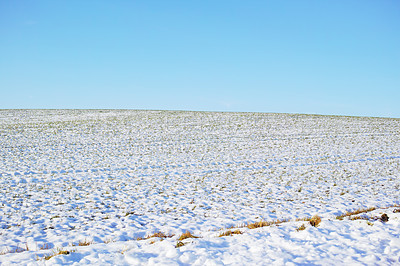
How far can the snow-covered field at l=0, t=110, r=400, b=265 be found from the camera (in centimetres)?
574

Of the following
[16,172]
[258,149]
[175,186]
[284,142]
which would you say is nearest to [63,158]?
[16,172]

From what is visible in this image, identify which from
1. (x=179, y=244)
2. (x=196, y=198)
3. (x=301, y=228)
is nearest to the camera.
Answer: (x=179, y=244)

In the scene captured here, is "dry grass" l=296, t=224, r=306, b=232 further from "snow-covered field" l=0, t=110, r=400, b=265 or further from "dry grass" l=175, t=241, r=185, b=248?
"dry grass" l=175, t=241, r=185, b=248

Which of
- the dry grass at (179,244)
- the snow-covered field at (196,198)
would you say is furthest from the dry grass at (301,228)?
the dry grass at (179,244)

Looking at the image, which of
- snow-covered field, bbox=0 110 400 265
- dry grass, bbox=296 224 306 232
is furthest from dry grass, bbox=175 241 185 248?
dry grass, bbox=296 224 306 232

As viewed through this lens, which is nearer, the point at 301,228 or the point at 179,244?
the point at 179,244

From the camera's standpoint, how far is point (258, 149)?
23.4 metres

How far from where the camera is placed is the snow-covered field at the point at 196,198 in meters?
5.74

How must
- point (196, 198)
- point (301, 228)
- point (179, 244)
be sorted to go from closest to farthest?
1. point (179, 244)
2. point (301, 228)
3. point (196, 198)

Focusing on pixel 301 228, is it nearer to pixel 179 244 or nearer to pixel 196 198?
pixel 179 244

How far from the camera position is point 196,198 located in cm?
1192

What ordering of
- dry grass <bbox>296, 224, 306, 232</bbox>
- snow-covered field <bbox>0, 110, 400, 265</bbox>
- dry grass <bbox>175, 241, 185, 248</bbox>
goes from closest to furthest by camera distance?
snow-covered field <bbox>0, 110, 400, 265</bbox>, dry grass <bbox>175, 241, 185, 248</bbox>, dry grass <bbox>296, 224, 306, 232</bbox>

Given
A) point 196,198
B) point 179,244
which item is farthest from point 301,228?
point 196,198

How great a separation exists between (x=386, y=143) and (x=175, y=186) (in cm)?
2386
